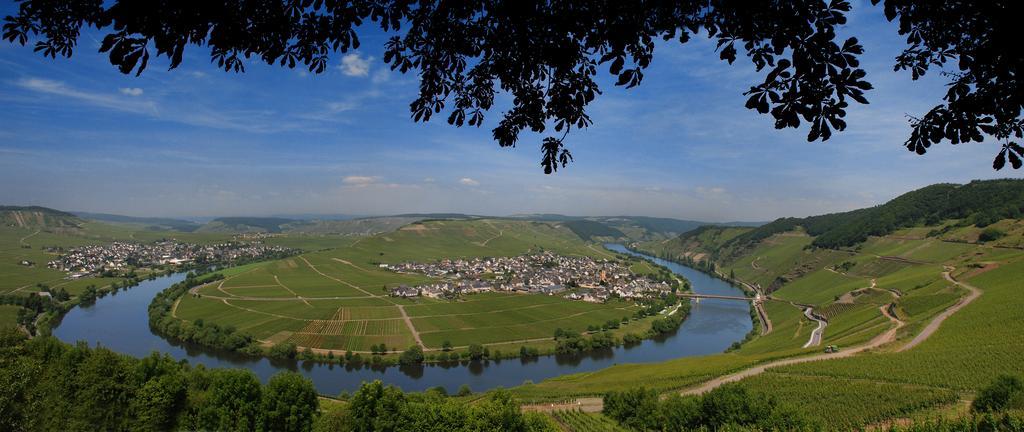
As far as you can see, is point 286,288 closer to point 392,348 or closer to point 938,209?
point 392,348

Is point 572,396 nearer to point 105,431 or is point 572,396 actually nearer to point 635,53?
point 105,431

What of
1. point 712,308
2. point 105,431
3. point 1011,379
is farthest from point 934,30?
point 712,308


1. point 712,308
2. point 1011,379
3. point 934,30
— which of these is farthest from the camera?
point 712,308

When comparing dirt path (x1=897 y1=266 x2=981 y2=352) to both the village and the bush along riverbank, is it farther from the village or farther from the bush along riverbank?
the village

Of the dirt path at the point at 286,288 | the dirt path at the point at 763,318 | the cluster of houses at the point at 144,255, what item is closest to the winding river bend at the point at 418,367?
the dirt path at the point at 763,318

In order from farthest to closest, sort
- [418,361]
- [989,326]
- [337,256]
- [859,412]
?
[337,256] → [418,361] → [989,326] → [859,412]

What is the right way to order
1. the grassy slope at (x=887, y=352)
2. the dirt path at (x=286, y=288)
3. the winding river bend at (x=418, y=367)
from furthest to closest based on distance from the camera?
the dirt path at (x=286, y=288) < the winding river bend at (x=418, y=367) < the grassy slope at (x=887, y=352)

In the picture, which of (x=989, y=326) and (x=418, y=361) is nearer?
(x=989, y=326)

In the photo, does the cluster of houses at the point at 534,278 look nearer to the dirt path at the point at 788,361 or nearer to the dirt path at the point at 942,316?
the dirt path at the point at 942,316
